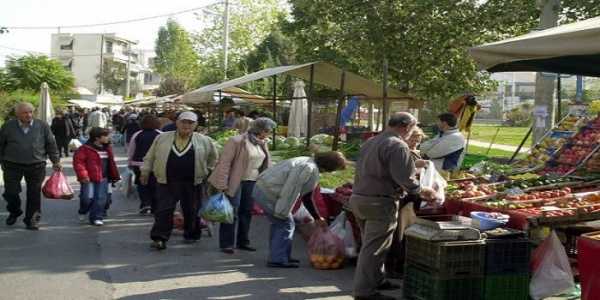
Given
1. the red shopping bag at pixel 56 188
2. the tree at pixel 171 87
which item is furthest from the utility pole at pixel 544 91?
the tree at pixel 171 87

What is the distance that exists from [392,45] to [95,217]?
12094 millimetres

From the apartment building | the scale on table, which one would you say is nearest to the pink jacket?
the scale on table

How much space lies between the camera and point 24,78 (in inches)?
1832

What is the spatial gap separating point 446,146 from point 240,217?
2.66 m

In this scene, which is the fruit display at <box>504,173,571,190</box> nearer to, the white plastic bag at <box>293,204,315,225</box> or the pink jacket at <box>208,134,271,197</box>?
the white plastic bag at <box>293,204,315,225</box>

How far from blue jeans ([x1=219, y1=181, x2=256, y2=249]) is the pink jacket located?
0.43 feet

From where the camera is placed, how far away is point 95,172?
944 centimetres

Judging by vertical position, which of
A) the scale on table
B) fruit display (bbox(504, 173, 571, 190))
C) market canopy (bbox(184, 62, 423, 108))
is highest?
market canopy (bbox(184, 62, 423, 108))

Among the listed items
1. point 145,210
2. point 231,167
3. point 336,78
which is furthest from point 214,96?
point 231,167

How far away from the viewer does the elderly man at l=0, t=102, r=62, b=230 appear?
8969 millimetres

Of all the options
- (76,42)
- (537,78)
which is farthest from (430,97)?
(76,42)

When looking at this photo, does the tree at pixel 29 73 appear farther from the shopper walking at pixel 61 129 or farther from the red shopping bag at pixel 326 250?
the red shopping bag at pixel 326 250

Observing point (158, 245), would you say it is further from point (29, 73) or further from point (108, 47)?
point (108, 47)

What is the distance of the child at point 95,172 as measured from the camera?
30.7 feet
